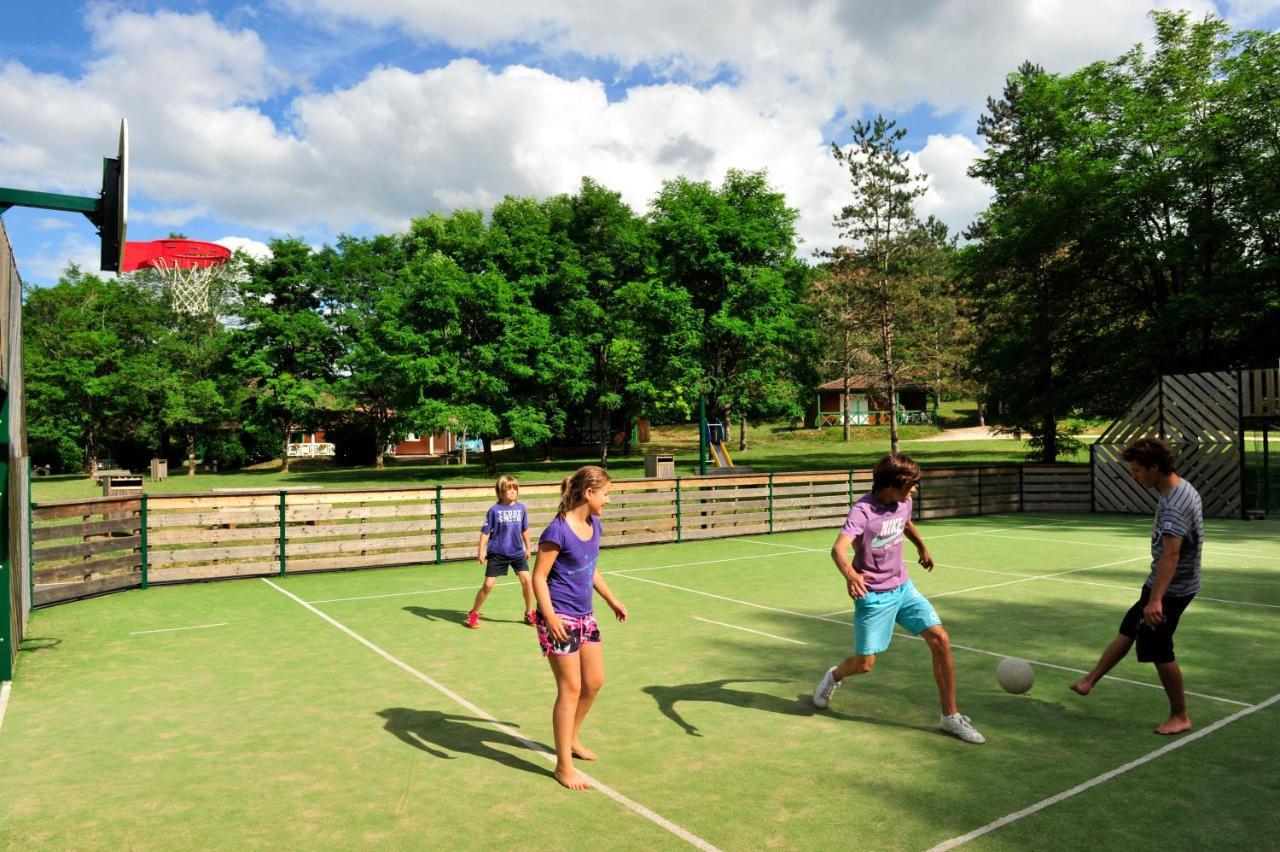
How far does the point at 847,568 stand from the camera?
17.1ft

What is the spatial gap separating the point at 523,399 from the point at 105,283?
39455mm

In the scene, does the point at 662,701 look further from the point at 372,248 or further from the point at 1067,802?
the point at 372,248

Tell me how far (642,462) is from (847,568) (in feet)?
135

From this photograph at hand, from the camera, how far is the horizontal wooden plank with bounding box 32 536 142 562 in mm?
11156

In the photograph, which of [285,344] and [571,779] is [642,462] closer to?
[285,344]

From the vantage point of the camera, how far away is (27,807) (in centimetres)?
490

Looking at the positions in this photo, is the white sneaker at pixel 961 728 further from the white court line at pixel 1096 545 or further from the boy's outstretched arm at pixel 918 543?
the white court line at pixel 1096 545

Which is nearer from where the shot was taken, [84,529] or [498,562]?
[498,562]

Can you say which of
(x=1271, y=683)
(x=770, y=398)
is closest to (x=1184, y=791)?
(x=1271, y=683)

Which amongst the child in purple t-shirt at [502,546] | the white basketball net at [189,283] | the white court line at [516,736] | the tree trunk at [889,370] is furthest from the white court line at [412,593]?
the tree trunk at [889,370]

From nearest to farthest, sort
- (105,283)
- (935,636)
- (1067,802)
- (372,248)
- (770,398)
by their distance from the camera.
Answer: (1067,802)
(935,636)
(770,398)
(372,248)
(105,283)

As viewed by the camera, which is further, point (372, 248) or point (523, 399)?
point (372, 248)

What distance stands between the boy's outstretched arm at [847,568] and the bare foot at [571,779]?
2.00 meters

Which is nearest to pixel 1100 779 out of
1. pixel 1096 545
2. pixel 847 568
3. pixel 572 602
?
pixel 847 568
